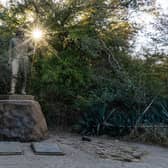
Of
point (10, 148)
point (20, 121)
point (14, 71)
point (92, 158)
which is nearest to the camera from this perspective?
point (92, 158)

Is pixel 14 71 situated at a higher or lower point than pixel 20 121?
higher

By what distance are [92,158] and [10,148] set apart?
5.31 ft

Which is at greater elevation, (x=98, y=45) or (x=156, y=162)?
(x=98, y=45)

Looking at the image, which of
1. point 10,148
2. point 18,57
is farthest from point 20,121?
point 18,57

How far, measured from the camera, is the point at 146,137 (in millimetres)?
8688

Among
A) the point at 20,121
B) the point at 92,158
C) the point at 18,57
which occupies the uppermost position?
the point at 18,57

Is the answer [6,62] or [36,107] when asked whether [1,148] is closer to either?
[36,107]

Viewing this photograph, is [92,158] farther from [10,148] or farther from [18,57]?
[18,57]

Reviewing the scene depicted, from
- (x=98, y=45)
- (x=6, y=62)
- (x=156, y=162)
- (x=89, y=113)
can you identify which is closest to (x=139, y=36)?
(x=98, y=45)

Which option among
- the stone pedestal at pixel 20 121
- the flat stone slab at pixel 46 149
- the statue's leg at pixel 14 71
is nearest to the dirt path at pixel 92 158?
the flat stone slab at pixel 46 149

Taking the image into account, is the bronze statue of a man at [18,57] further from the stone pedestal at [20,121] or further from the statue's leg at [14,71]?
the stone pedestal at [20,121]

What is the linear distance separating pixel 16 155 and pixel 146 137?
3896 mm

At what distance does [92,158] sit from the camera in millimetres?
6191

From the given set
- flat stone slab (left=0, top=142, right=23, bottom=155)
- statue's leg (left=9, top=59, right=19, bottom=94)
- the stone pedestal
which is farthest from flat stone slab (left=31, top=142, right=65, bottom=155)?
statue's leg (left=9, top=59, right=19, bottom=94)
